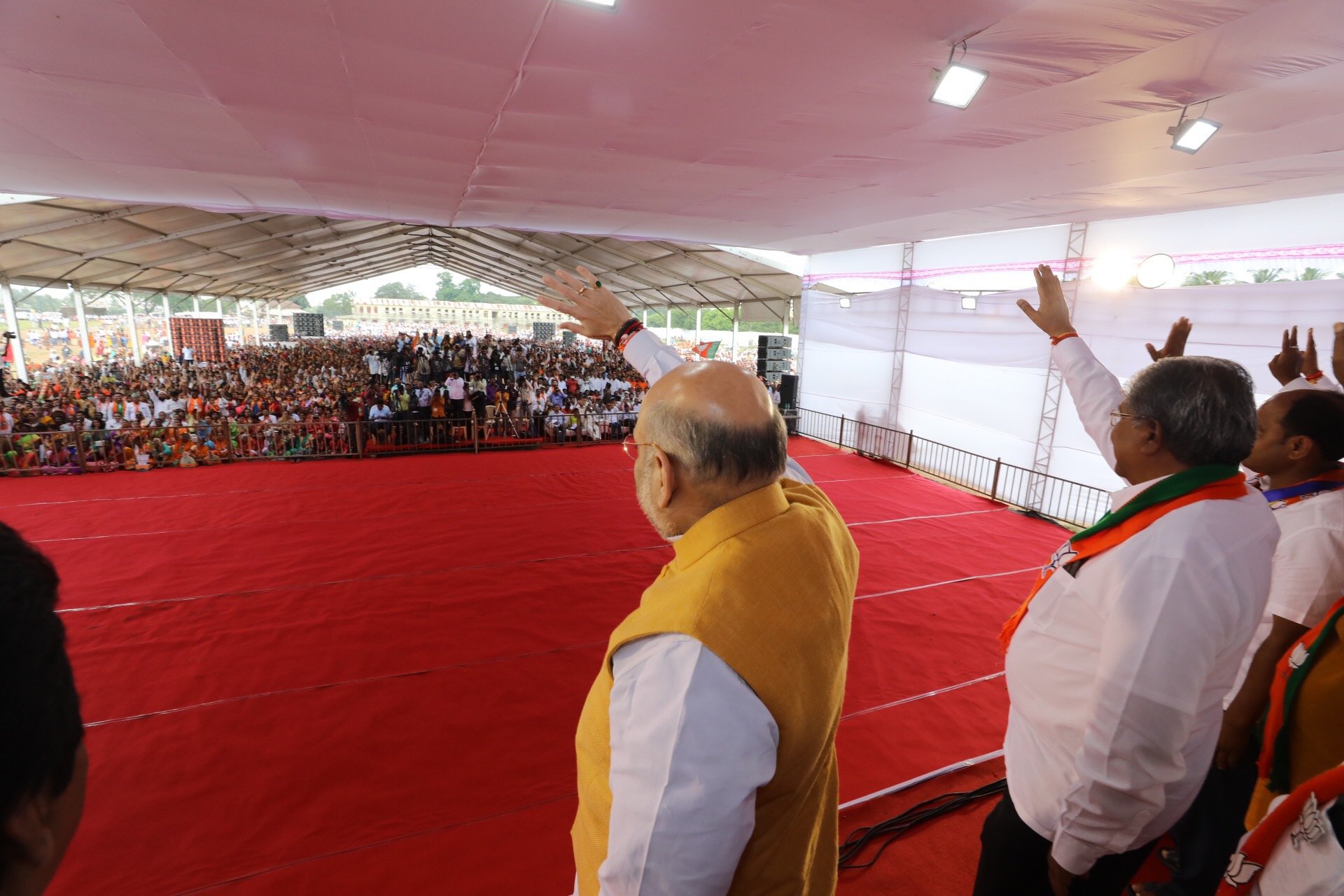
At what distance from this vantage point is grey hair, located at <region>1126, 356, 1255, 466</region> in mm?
1392

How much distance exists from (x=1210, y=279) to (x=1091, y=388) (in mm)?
7258

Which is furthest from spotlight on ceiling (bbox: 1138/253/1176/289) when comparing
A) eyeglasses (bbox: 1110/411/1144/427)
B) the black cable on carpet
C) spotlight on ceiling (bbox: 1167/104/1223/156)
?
eyeglasses (bbox: 1110/411/1144/427)

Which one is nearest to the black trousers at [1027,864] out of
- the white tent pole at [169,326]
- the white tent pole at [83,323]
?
the white tent pole at [83,323]

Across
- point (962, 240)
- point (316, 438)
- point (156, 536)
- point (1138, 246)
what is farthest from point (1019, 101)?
point (316, 438)

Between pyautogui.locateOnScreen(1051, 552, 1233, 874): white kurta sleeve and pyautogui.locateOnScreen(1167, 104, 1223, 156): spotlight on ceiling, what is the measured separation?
13.0 feet

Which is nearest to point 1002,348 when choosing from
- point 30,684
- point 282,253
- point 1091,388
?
point 1091,388

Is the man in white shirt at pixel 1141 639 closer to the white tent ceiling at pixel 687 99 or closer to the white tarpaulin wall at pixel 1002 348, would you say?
the white tent ceiling at pixel 687 99

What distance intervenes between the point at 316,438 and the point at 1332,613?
1131 cm

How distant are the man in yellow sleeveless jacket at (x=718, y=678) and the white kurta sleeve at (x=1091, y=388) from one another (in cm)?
142

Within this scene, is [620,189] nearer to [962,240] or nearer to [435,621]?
[435,621]

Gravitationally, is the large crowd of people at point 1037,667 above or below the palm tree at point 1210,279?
below

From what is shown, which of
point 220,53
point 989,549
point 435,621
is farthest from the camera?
point 989,549

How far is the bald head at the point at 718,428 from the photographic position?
1.03 m

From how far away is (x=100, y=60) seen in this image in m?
3.56
